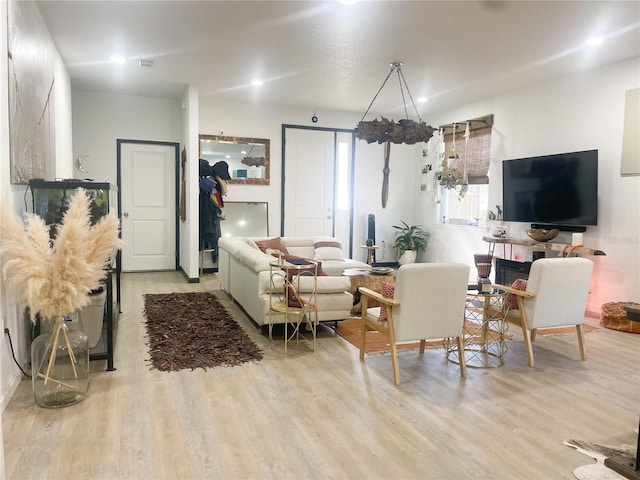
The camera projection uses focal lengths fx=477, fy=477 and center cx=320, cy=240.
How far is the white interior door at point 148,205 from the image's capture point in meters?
7.31

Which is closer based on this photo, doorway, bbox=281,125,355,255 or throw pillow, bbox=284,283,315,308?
throw pillow, bbox=284,283,315,308

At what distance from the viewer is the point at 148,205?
294 inches

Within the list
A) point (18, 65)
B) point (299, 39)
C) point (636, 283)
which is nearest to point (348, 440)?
point (18, 65)

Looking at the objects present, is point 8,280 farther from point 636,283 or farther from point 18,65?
point 636,283

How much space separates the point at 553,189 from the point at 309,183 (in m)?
3.81

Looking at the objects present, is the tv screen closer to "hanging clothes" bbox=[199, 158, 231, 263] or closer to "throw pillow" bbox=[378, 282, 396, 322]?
"throw pillow" bbox=[378, 282, 396, 322]

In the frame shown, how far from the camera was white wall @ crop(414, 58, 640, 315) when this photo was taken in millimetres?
4969

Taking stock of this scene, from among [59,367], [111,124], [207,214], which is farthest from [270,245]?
[111,124]

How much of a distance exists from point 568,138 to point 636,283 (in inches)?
71.9

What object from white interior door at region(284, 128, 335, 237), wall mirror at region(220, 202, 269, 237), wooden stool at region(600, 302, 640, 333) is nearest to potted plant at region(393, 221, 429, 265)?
white interior door at region(284, 128, 335, 237)

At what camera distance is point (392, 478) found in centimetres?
212

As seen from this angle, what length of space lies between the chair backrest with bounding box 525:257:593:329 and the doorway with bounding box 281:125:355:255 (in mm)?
4831

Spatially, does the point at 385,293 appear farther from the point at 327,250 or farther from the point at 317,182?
the point at 317,182

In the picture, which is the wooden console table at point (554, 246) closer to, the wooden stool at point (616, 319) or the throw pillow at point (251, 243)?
the wooden stool at point (616, 319)
